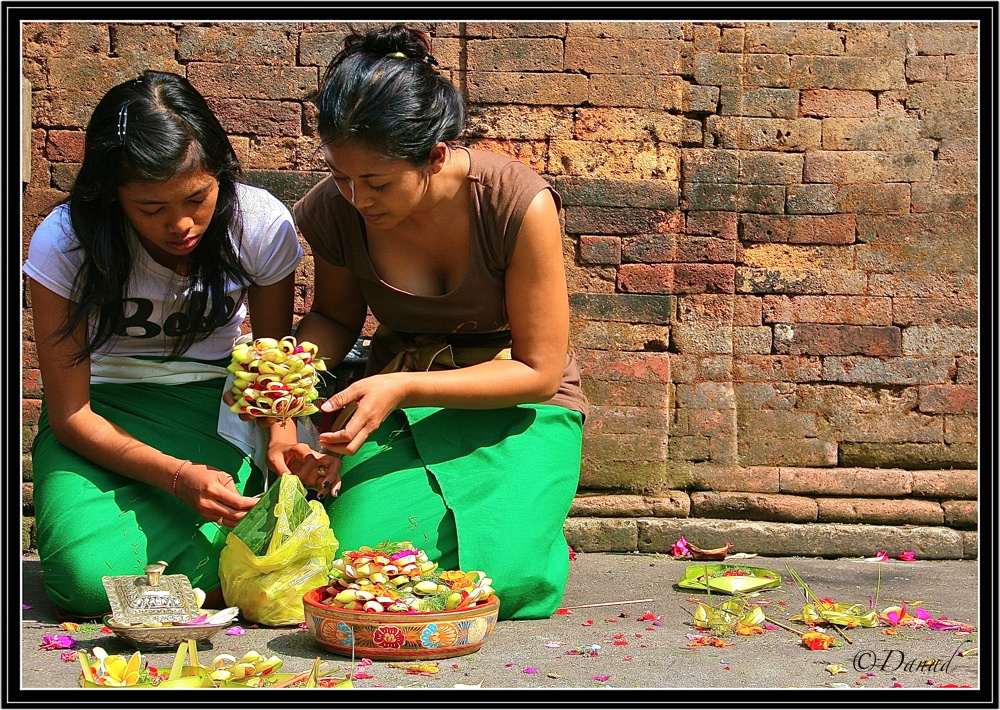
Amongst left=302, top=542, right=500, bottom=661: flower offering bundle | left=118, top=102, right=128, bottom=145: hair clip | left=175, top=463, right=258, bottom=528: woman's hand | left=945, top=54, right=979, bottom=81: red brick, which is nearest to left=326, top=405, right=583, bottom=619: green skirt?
left=302, top=542, right=500, bottom=661: flower offering bundle

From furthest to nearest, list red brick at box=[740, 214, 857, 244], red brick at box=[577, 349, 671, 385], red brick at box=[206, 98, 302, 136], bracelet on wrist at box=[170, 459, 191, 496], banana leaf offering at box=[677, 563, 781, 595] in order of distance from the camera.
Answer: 1. red brick at box=[740, 214, 857, 244]
2. red brick at box=[577, 349, 671, 385]
3. red brick at box=[206, 98, 302, 136]
4. banana leaf offering at box=[677, 563, 781, 595]
5. bracelet on wrist at box=[170, 459, 191, 496]

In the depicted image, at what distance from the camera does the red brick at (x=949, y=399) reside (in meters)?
4.76

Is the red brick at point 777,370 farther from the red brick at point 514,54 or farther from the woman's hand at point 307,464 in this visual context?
the woman's hand at point 307,464

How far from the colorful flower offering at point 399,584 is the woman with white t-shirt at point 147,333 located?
439mm

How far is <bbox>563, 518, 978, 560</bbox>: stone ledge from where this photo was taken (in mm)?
4484

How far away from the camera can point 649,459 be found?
465cm

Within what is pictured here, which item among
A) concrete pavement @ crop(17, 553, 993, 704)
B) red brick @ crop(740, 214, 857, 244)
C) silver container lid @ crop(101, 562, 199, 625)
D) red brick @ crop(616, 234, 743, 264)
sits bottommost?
concrete pavement @ crop(17, 553, 993, 704)

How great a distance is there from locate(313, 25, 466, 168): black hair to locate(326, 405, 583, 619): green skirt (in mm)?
870

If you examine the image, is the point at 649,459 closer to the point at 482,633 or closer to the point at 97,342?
the point at 482,633

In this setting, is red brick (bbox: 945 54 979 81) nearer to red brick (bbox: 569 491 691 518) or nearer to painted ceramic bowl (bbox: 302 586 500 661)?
red brick (bbox: 569 491 691 518)

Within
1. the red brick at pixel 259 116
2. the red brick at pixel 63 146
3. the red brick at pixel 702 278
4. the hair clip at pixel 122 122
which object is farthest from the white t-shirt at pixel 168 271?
the red brick at pixel 702 278

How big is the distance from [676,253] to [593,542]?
1.33m

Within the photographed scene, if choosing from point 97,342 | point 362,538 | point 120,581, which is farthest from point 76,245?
point 362,538

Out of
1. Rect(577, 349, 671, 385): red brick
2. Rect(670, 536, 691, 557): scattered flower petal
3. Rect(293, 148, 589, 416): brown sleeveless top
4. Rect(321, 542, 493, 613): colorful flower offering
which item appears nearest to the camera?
Rect(321, 542, 493, 613): colorful flower offering
